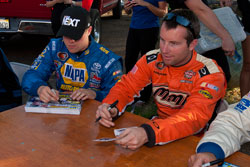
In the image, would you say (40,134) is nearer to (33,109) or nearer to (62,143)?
(62,143)

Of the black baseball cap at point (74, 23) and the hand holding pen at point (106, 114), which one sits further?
the black baseball cap at point (74, 23)

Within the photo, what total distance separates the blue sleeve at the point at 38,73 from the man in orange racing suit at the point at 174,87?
65 centimetres

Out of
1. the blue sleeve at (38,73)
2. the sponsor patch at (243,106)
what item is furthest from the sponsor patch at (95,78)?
the sponsor patch at (243,106)

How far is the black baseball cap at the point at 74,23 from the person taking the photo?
2311 millimetres

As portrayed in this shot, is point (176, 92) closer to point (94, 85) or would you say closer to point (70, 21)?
point (94, 85)

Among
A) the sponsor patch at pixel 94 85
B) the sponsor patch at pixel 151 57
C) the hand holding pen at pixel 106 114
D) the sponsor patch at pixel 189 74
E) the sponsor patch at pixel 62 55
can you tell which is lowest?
the sponsor patch at pixel 94 85

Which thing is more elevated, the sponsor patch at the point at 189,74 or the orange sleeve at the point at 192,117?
the sponsor patch at the point at 189,74

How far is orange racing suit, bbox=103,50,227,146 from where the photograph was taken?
5.12 feet

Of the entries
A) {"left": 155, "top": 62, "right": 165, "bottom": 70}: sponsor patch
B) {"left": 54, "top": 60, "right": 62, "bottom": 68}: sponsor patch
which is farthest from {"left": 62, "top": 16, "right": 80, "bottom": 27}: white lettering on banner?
{"left": 155, "top": 62, "right": 165, "bottom": 70}: sponsor patch

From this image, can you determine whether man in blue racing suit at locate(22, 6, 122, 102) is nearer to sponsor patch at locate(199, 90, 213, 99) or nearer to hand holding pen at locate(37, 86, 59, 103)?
hand holding pen at locate(37, 86, 59, 103)

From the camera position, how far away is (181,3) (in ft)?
8.32

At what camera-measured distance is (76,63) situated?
2.45 metres

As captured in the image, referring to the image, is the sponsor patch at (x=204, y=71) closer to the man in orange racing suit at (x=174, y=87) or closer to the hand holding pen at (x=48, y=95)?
the man in orange racing suit at (x=174, y=87)

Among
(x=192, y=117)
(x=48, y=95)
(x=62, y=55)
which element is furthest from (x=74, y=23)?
(x=192, y=117)
